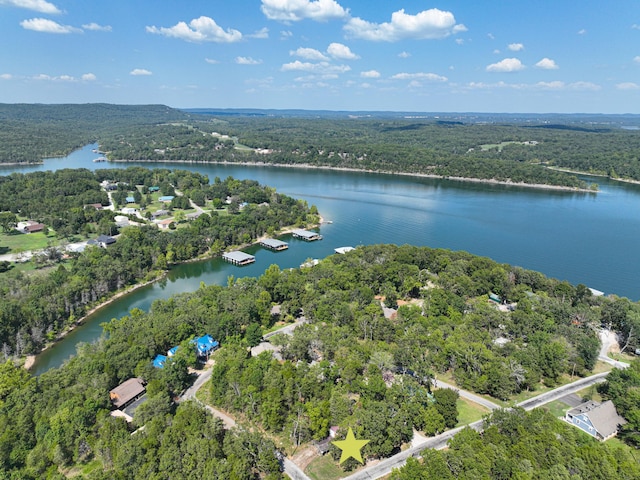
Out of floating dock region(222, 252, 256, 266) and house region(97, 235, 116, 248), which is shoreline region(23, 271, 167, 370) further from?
house region(97, 235, 116, 248)

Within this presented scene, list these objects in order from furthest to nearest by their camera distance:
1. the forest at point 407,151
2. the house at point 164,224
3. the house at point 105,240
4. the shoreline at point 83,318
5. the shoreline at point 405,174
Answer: the forest at point 407,151 < the shoreline at point 405,174 < the house at point 164,224 < the house at point 105,240 < the shoreline at point 83,318

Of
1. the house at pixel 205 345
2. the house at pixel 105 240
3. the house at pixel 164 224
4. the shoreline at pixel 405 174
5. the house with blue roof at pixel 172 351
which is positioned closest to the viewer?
the house with blue roof at pixel 172 351

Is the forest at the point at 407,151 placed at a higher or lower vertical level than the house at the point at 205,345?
higher

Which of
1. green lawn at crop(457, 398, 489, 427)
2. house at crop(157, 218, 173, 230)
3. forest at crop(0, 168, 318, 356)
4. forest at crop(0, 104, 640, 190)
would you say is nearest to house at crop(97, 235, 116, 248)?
forest at crop(0, 168, 318, 356)

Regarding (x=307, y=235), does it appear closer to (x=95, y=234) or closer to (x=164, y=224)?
(x=164, y=224)

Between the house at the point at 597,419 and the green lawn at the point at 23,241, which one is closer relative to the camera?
the house at the point at 597,419

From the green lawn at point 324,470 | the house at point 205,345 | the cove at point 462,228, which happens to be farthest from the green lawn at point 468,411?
the cove at point 462,228

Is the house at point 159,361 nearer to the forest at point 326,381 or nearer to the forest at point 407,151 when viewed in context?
the forest at point 326,381
